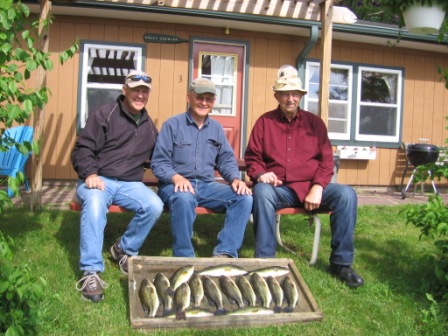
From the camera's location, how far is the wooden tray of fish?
2621 mm

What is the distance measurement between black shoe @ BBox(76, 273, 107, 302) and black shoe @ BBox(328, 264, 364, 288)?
5.27 ft

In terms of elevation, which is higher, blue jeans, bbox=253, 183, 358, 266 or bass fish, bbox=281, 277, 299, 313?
blue jeans, bbox=253, 183, 358, 266

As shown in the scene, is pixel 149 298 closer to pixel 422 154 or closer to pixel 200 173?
pixel 200 173

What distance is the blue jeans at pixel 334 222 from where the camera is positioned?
3.38m

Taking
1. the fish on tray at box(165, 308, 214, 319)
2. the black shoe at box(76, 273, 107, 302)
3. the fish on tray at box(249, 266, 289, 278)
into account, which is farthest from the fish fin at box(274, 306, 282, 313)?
the black shoe at box(76, 273, 107, 302)

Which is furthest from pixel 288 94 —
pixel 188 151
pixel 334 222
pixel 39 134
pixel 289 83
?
pixel 39 134

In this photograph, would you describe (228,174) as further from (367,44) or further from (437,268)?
(367,44)

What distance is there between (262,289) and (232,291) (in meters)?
0.18

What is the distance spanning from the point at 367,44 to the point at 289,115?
485 cm

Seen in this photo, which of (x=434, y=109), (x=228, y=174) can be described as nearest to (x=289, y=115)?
(x=228, y=174)

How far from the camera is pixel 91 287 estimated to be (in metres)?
2.92

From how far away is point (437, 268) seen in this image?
10.1ft

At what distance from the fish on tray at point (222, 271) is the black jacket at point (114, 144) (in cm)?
105

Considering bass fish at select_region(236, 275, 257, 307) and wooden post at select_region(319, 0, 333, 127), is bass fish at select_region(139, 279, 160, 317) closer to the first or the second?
bass fish at select_region(236, 275, 257, 307)
